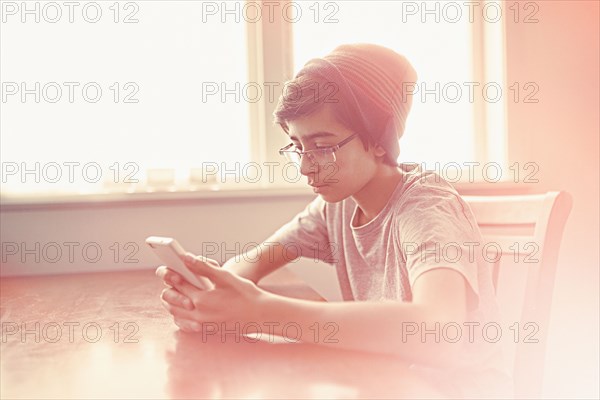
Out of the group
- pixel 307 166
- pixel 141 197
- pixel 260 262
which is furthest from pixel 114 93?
pixel 307 166

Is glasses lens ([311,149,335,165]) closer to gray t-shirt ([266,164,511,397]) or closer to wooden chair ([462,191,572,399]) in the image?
gray t-shirt ([266,164,511,397])

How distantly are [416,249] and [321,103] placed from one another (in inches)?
13.3

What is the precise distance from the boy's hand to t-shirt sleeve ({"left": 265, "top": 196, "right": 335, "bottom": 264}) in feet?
1.64

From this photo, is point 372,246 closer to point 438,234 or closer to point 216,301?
point 438,234

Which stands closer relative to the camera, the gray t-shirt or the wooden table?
the wooden table

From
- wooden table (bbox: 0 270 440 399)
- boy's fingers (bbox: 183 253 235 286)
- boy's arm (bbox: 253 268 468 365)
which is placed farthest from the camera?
boy's fingers (bbox: 183 253 235 286)

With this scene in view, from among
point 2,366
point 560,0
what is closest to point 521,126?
point 560,0

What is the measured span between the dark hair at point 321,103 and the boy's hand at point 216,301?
0.36 metres

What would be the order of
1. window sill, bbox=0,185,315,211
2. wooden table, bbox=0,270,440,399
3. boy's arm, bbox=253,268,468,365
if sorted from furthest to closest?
1. window sill, bbox=0,185,315,211
2. boy's arm, bbox=253,268,468,365
3. wooden table, bbox=0,270,440,399

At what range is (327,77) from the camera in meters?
1.07

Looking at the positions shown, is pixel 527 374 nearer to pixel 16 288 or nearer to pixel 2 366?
pixel 2 366

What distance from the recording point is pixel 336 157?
109 centimetres

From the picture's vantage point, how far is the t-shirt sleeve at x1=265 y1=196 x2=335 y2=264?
138cm

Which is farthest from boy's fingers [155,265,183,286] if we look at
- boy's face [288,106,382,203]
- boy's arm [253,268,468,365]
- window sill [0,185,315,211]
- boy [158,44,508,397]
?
window sill [0,185,315,211]
